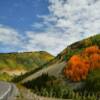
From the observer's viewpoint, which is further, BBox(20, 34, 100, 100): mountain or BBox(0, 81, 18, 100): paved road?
BBox(20, 34, 100, 100): mountain

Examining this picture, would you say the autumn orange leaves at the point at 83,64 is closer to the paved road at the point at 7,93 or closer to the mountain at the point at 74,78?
the mountain at the point at 74,78

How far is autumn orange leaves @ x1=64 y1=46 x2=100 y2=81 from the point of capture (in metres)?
44.3

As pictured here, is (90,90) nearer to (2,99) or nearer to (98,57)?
(98,57)

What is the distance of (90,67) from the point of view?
147 feet

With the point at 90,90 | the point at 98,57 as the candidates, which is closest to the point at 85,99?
the point at 90,90

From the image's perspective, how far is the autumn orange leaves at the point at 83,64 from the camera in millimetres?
44281

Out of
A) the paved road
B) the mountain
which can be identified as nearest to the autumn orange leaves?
the mountain

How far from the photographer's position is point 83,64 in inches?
1796

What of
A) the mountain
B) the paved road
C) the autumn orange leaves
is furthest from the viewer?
the autumn orange leaves

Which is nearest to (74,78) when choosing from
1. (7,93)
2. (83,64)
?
(83,64)

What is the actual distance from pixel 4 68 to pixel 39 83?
5809 inches

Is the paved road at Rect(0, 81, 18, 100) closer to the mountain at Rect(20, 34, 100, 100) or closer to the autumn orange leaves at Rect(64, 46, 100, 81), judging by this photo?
the mountain at Rect(20, 34, 100, 100)

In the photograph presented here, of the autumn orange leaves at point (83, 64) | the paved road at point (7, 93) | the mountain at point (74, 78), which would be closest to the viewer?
the paved road at point (7, 93)

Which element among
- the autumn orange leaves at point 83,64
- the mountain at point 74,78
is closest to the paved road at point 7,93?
the mountain at point 74,78
